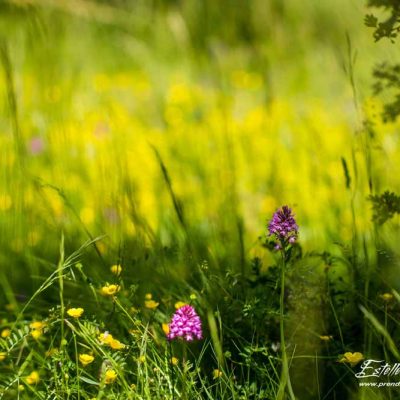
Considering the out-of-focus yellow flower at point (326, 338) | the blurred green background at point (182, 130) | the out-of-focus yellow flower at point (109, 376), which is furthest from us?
the blurred green background at point (182, 130)

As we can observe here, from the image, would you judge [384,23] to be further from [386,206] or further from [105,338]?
[105,338]

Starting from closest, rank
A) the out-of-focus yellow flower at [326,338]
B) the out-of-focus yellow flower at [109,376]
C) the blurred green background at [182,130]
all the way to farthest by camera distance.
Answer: the out-of-focus yellow flower at [109,376], the out-of-focus yellow flower at [326,338], the blurred green background at [182,130]

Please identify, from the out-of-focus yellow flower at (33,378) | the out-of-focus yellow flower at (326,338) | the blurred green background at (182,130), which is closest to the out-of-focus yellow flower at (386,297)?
the out-of-focus yellow flower at (326,338)

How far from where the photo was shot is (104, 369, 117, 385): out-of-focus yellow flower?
1.40 m

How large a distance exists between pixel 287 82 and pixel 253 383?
409cm

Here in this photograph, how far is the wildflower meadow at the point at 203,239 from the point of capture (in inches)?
58.4

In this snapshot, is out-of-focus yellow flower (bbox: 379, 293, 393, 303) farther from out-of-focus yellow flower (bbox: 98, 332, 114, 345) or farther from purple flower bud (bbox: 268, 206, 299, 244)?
out-of-focus yellow flower (bbox: 98, 332, 114, 345)

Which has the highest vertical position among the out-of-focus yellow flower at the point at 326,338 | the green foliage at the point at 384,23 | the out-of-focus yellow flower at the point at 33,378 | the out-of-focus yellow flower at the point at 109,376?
the green foliage at the point at 384,23

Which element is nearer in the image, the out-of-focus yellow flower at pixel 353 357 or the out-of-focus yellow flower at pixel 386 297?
the out-of-focus yellow flower at pixel 353 357

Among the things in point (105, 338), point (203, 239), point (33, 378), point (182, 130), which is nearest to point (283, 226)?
point (105, 338)

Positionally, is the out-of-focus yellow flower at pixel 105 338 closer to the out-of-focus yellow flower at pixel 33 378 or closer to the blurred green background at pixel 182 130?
the out-of-focus yellow flower at pixel 33 378

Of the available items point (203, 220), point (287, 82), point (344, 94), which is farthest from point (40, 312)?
point (287, 82)

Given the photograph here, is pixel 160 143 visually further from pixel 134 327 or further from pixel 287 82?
pixel 134 327

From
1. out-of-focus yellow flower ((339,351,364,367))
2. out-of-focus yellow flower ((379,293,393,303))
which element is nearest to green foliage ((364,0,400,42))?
out-of-focus yellow flower ((379,293,393,303))
